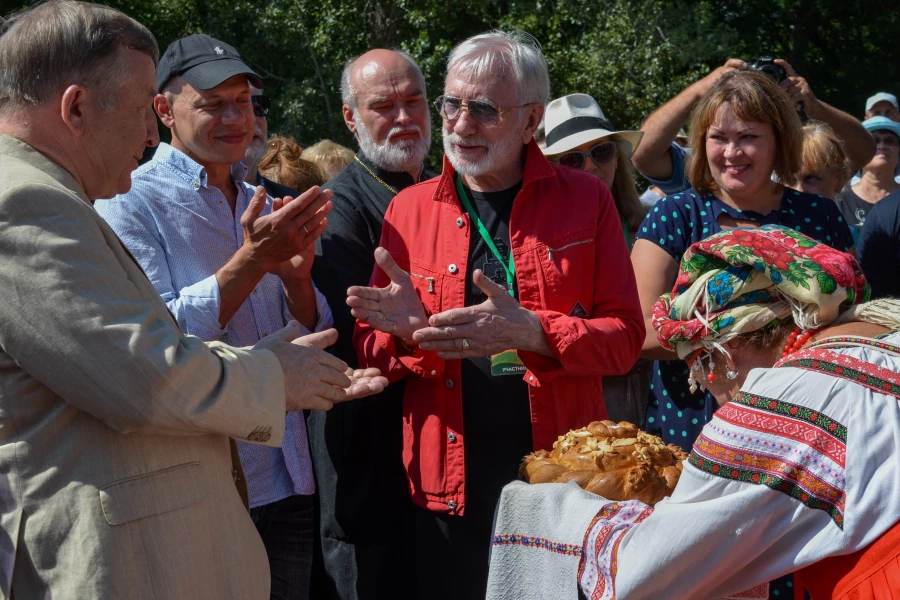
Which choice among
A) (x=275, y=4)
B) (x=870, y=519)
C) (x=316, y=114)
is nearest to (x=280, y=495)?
(x=870, y=519)

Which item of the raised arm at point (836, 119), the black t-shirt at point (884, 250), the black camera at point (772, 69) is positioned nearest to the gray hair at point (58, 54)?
the black camera at point (772, 69)

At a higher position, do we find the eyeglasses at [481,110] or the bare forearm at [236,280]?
the eyeglasses at [481,110]

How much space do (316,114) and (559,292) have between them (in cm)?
1309

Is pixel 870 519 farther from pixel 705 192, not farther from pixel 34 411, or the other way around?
pixel 705 192

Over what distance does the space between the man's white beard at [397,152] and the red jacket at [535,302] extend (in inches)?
24.1

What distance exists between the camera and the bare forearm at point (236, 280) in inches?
117

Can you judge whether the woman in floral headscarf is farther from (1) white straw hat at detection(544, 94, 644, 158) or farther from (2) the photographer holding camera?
(1) white straw hat at detection(544, 94, 644, 158)

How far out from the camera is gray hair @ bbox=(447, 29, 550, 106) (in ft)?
10.7

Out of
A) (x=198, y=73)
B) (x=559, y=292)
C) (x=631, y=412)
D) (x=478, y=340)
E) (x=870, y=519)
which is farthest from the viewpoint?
(x=631, y=412)

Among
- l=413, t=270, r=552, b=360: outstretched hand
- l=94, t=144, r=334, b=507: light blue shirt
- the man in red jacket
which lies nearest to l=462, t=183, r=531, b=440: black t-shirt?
the man in red jacket

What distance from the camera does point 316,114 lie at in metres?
15.6

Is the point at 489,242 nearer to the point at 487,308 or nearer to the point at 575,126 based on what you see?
the point at 487,308

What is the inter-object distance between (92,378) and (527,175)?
170 centimetres

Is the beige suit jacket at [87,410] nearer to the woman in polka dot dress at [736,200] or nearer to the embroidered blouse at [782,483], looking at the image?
the embroidered blouse at [782,483]
